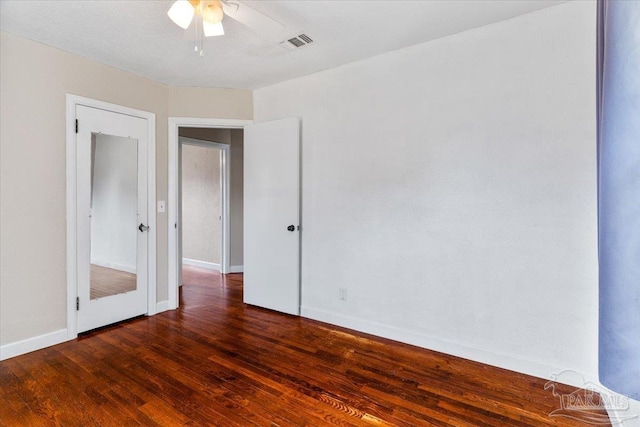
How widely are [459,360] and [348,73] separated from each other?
2.64 m

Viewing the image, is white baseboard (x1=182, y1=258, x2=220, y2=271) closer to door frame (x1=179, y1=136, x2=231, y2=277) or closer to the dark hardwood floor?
door frame (x1=179, y1=136, x2=231, y2=277)

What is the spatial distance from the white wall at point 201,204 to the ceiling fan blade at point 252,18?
3.53 metres

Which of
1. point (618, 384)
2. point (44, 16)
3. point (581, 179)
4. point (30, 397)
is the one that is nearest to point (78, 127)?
point (44, 16)

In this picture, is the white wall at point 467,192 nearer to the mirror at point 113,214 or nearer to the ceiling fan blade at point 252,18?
the ceiling fan blade at point 252,18

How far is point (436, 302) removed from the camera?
2.63 m

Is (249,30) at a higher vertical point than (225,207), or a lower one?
higher

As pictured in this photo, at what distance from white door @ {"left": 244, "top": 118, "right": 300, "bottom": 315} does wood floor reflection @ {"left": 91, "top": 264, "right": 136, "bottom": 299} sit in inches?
47.2

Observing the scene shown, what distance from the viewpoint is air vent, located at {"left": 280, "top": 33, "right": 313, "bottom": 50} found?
8.27 ft

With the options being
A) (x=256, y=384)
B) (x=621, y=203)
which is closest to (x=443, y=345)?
(x=256, y=384)

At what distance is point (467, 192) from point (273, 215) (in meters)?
1.95

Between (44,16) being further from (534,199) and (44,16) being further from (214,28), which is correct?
(534,199)

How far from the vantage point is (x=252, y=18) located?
2.07m

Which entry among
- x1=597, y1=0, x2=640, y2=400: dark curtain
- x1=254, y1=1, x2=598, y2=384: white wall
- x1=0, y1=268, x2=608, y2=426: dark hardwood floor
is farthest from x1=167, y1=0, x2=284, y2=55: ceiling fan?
x1=0, y1=268, x2=608, y2=426: dark hardwood floor

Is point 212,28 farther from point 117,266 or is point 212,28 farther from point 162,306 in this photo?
point 162,306
